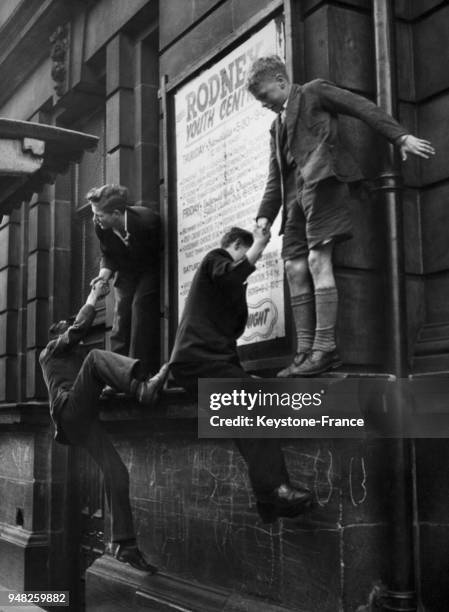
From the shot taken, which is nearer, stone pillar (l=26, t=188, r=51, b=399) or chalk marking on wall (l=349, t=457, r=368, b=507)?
chalk marking on wall (l=349, t=457, r=368, b=507)

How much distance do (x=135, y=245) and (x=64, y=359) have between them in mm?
1438

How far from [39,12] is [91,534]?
25.0 feet

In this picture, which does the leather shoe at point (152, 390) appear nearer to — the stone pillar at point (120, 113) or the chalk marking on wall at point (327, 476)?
the chalk marking on wall at point (327, 476)

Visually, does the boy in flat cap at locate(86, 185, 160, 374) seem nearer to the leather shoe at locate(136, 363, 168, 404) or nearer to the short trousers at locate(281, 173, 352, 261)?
the leather shoe at locate(136, 363, 168, 404)

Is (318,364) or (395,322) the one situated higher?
(395,322)

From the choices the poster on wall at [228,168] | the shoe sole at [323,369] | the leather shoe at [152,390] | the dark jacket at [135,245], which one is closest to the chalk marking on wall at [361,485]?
the shoe sole at [323,369]

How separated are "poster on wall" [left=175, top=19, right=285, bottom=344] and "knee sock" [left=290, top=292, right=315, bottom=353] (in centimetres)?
54

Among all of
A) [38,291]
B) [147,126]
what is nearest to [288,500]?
[147,126]

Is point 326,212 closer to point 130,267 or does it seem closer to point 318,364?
point 318,364

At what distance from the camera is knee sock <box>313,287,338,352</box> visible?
246 inches

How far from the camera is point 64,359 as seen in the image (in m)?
8.34

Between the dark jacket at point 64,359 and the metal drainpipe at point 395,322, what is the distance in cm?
321

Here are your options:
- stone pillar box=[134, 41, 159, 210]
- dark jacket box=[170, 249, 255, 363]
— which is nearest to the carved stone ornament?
stone pillar box=[134, 41, 159, 210]

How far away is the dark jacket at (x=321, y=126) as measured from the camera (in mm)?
6254
